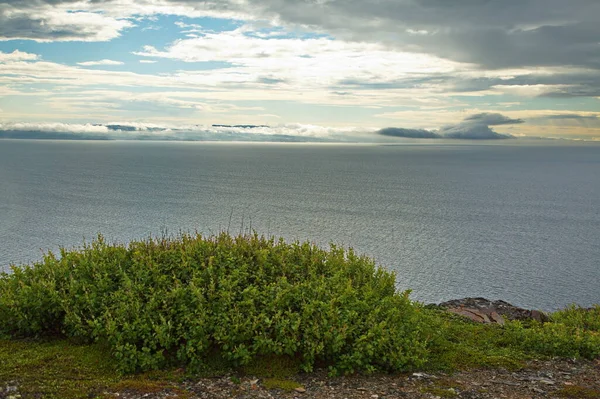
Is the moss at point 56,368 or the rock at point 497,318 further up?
the moss at point 56,368

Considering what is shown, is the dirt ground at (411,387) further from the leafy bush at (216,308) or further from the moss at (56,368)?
the moss at (56,368)

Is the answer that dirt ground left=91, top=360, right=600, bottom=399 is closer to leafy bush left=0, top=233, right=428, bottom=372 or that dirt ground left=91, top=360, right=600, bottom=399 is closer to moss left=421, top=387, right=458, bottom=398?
moss left=421, top=387, right=458, bottom=398

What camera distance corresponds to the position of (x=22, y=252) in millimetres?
46219

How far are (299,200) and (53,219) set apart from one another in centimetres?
3758

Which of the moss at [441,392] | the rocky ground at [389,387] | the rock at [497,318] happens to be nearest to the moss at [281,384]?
the rocky ground at [389,387]

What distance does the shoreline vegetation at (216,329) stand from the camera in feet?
31.3

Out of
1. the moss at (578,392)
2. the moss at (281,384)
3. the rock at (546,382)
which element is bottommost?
the rock at (546,382)

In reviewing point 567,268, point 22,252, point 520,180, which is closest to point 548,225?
point 567,268

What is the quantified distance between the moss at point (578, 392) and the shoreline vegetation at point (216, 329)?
1187 millimetres

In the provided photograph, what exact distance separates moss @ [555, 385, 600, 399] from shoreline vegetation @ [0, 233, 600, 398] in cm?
119

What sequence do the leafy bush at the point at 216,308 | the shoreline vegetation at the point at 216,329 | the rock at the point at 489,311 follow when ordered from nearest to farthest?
the shoreline vegetation at the point at 216,329 → the leafy bush at the point at 216,308 → the rock at the point at 489,311

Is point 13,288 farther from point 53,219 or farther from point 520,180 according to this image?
point 520,180

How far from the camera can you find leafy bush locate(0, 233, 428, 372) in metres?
9.72

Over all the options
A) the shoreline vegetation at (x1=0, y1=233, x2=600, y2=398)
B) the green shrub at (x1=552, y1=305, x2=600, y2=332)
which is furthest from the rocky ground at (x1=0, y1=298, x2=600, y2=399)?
the green shrub at (x1=552, y1=305, x2=600, y2=332)
